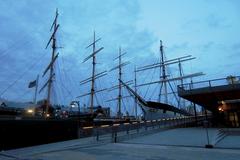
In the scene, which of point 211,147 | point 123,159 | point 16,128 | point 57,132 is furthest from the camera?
point 57,132

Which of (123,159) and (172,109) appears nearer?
(123,159)

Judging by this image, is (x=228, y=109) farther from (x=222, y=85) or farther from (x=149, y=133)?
(x=149, y=133)

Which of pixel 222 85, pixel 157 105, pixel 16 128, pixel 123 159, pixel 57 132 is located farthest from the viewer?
pixel 157 105

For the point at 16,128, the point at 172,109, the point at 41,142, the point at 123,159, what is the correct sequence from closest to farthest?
the point at 123,159 → the point at 16,128 → the point at 41,142 → the point at 172,109

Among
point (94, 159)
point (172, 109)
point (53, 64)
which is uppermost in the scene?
point (53, 64)

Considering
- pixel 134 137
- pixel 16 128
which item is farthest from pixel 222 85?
pixel 16 128

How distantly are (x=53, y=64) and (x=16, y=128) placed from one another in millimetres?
22487

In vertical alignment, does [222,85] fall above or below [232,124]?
above

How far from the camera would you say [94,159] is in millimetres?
11117

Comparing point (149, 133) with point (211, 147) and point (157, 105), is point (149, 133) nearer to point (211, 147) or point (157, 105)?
point (211, 147)

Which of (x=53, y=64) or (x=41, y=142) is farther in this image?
(x=53, y=64)

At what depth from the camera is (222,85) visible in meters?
24.3

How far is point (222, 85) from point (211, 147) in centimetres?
1240

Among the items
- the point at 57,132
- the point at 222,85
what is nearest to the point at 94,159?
the point at 57,132
